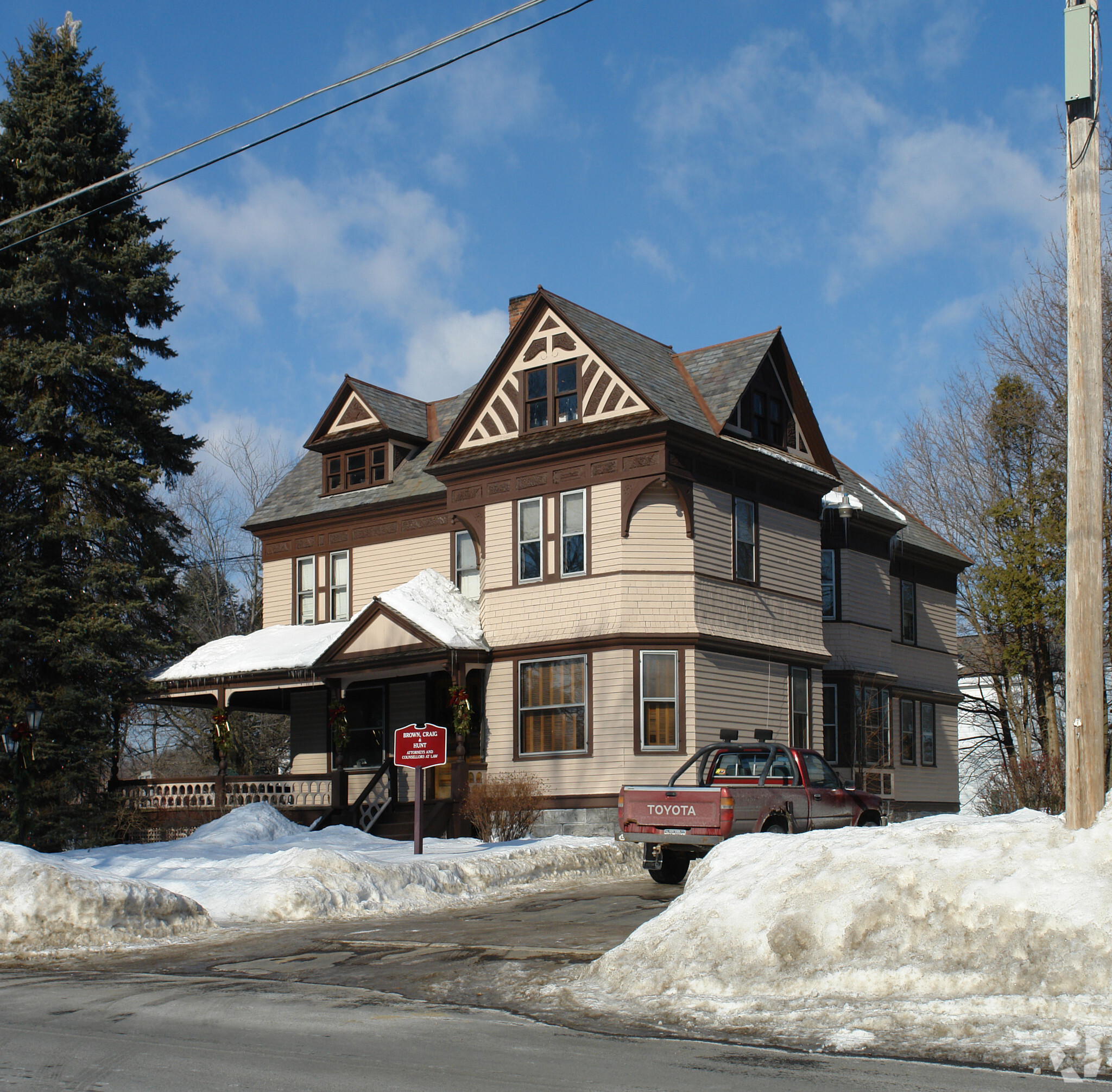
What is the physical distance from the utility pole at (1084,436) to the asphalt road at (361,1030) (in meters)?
3.26

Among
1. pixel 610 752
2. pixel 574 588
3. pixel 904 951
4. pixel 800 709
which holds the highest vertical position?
pixel 574 588

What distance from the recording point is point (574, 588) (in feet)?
80.9

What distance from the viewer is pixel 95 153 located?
27922 millimetres

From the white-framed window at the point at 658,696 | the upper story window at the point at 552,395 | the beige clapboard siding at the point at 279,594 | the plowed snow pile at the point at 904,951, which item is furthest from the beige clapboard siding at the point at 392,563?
the plowed snow pile at the point at 904,951

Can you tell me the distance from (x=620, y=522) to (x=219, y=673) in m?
9.84

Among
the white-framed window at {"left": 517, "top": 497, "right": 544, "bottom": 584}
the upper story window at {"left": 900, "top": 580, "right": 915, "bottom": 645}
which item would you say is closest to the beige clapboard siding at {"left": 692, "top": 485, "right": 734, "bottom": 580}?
the white-framed window at {"left": 517, "top": 497, "right": 544, "bottom": 584}

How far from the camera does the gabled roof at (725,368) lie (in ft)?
84.4

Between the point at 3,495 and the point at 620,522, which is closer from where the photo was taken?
the point at 620,522

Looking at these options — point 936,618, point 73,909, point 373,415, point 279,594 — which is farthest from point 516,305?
point 73,909

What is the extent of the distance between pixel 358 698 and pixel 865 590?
12.7 meters

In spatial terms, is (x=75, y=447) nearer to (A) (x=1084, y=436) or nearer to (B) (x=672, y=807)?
(B) (x=672, y=807)

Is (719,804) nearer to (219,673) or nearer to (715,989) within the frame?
(715,989)

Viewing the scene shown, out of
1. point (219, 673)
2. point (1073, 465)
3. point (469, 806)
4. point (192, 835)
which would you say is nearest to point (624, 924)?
point (1073, 465)

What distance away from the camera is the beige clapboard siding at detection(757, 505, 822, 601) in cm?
2630
